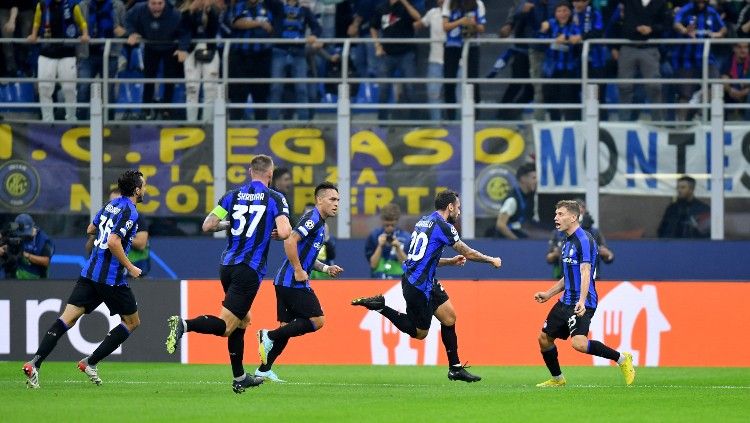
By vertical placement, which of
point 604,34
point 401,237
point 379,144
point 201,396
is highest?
point 604,34

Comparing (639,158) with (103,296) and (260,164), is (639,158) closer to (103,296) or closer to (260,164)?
(260,164)

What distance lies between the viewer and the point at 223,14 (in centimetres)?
2286

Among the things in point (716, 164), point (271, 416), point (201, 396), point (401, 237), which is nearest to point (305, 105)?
point (401, 237)

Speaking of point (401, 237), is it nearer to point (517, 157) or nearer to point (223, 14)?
point (517, 157)

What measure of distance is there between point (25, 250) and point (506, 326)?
267 inches

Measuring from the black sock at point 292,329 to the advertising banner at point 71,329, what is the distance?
4454mm

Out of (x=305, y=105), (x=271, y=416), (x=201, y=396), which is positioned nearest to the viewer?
(x=271, y=416)

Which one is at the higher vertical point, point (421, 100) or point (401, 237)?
point (421, 100)

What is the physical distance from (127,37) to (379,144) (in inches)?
173

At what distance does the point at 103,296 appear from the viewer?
14648 mm

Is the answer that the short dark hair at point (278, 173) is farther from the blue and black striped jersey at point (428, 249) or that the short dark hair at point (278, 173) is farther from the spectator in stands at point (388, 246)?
the blue and black striped jersey at point (428, 249)

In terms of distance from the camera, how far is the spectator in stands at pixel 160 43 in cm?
2233

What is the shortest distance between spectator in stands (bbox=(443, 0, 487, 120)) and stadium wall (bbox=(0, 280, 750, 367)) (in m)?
4.17

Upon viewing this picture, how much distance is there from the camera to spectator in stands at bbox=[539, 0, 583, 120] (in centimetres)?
2184
